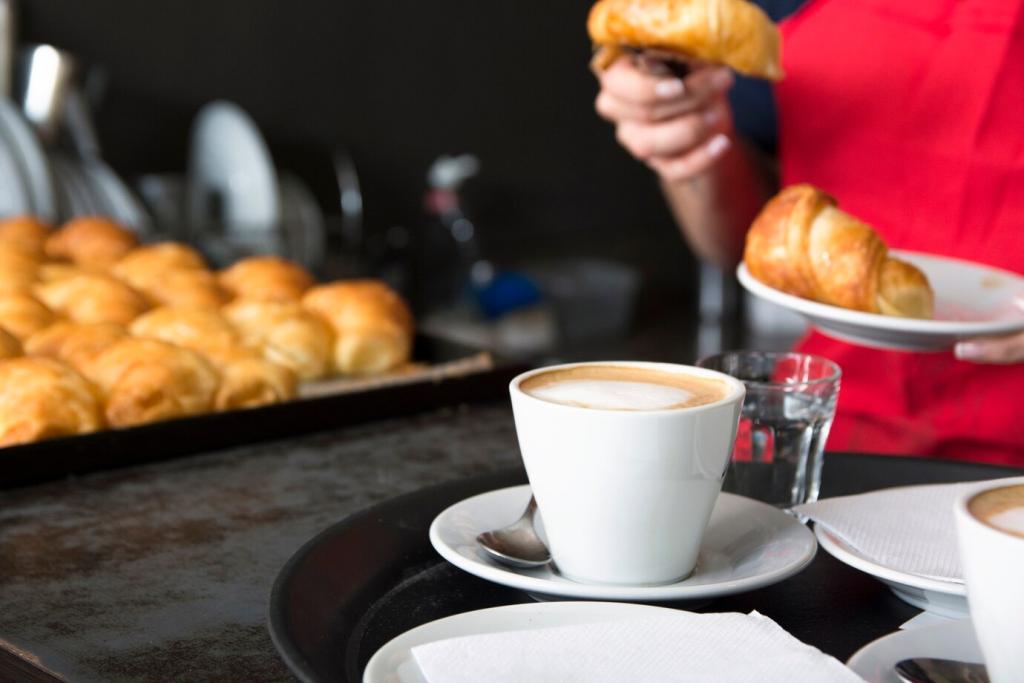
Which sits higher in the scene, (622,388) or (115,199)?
(622,388)

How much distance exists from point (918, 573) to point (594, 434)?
0.64 feet

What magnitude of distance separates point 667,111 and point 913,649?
0.83 metres

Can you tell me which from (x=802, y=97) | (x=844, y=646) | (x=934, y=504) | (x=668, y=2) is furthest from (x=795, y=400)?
(x=802, y=97)

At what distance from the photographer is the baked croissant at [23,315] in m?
1.34

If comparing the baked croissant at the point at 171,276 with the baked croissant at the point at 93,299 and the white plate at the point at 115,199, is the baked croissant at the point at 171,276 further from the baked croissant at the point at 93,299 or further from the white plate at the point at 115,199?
the white plate at the point at 115,199

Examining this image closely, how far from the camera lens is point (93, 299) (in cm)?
147

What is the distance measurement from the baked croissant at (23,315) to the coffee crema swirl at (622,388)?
80 cm

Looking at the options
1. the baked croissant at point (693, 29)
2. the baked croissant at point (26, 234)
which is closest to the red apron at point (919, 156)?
the baked croissant at point (693, 29)

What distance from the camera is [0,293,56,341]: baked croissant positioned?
1338 mm

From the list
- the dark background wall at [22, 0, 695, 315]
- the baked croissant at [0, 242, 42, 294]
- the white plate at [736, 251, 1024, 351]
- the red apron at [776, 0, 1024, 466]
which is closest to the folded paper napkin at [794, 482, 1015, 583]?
the white plate at [736, 251, 1024, 351]

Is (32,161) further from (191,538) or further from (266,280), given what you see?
(191,538)

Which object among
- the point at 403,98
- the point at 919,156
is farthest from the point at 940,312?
the point at 403,98

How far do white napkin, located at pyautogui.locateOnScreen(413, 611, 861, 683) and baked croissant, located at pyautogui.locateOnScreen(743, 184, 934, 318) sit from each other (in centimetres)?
61

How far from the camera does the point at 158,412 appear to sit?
3.85 ft
